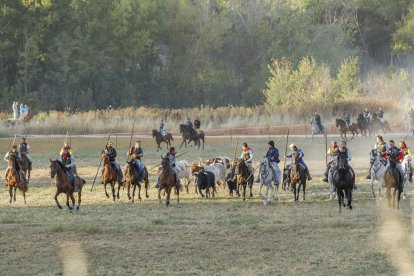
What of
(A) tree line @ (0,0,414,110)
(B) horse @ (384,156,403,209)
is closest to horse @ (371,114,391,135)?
(A) tree line @ (0,0,414,110)

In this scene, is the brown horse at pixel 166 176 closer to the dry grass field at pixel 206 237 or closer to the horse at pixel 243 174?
the dry grass field at pixel 206 237

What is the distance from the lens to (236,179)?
35.2 meters

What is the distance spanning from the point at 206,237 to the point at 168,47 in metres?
85.0

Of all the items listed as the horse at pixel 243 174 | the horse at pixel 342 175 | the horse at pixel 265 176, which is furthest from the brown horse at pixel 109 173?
the horse at pixel 342 175

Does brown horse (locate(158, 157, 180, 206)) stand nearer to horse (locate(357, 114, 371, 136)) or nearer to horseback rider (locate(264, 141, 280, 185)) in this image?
horseback rider (locate(264, 141, 280, 185))

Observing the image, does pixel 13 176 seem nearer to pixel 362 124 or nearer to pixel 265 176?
pixel 265 176

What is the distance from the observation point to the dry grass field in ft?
A: 68.8

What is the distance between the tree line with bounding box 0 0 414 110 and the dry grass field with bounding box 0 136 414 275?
51.9 m

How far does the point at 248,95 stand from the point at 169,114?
2538cm

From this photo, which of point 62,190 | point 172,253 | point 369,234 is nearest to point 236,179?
point 62,190

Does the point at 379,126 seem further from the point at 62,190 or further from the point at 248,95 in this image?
the point at 62,190

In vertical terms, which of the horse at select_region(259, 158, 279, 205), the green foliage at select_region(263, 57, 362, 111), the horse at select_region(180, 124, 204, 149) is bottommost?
the horse at select_region(259, 158, 279, 205)

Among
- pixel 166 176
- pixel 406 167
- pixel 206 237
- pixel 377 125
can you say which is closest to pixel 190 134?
pixel 377 125

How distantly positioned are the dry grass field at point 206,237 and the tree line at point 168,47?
170ft
